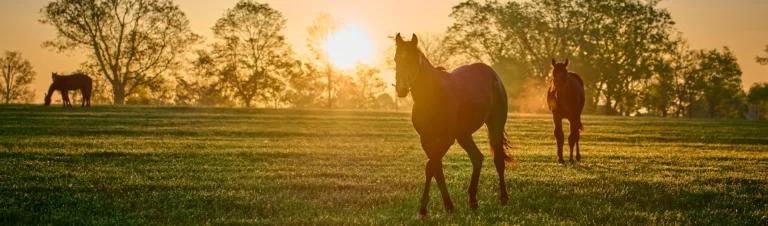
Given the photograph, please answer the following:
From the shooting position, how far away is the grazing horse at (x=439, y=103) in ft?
26.7

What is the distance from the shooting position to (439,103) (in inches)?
338

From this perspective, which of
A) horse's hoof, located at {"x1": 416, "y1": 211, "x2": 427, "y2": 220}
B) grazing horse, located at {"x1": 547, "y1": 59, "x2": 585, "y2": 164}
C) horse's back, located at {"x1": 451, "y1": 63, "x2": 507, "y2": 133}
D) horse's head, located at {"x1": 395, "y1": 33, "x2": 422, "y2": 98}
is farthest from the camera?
grazing horse, located at {"x1": 547, "y1": 59, "x2": 585, "y2": 164}

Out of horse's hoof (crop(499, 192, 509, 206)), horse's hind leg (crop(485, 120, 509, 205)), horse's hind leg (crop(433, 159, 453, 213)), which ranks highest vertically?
horse's hind leg (crop(485, 120, 509, 205))

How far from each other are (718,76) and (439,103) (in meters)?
97.0

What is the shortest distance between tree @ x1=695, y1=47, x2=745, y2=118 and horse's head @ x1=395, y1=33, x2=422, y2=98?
9590 cm

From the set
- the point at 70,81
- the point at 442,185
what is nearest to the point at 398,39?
the point at 442,185

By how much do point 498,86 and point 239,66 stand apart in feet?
192

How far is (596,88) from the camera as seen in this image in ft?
234

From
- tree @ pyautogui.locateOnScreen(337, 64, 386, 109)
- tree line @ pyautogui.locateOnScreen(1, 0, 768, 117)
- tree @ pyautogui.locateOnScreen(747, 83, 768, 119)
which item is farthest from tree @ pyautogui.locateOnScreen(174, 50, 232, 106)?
tree @ pyautogui.locateOnScreen(747, 83, 768, 119)

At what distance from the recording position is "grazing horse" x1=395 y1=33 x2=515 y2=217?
8.15 meters

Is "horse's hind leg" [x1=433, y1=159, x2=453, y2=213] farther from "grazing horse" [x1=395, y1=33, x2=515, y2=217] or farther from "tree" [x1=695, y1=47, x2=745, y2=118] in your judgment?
"tree" [x1=695, y1=47, x2=745, y2=118]

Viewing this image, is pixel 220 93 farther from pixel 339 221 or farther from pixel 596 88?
pixel 339 221

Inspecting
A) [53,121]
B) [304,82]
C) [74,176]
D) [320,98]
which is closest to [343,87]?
[320,98]

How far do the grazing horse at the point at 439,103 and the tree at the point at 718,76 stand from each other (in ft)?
310
